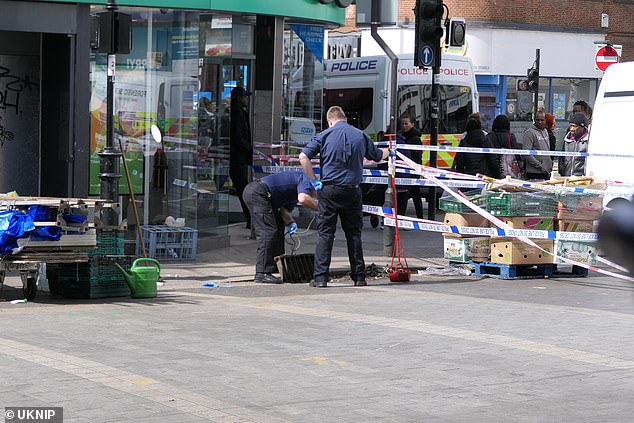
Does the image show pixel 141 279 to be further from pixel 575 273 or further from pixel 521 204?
pixel 575 273

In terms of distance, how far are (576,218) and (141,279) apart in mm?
5395

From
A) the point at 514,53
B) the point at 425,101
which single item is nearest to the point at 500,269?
the point at 425,101

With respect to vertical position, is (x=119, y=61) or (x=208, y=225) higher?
(x=119, y=61)

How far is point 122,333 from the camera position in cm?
898

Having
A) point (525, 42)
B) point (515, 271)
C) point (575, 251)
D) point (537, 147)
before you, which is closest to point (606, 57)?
point (537, 147)

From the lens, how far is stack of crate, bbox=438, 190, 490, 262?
13.8m

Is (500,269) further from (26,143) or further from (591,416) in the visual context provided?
(591,416)

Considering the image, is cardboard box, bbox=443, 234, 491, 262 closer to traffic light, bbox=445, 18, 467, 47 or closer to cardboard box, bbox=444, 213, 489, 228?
cardboard box, bbox=444, 213, 489, 228

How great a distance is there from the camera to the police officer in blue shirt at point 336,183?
12.6m

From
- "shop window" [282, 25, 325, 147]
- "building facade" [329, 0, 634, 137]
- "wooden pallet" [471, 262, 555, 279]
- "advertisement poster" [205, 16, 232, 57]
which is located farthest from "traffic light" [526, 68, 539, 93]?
"wooden pallet" [471, 262, 555, 279]

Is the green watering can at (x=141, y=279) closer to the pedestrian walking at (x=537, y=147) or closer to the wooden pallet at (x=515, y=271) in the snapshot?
the wooden pallet at (x=515, y=271)

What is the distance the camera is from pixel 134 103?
48.2 ft

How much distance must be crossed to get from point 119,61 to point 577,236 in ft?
20.6

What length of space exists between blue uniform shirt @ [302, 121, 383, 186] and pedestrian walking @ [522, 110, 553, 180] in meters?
6.01
